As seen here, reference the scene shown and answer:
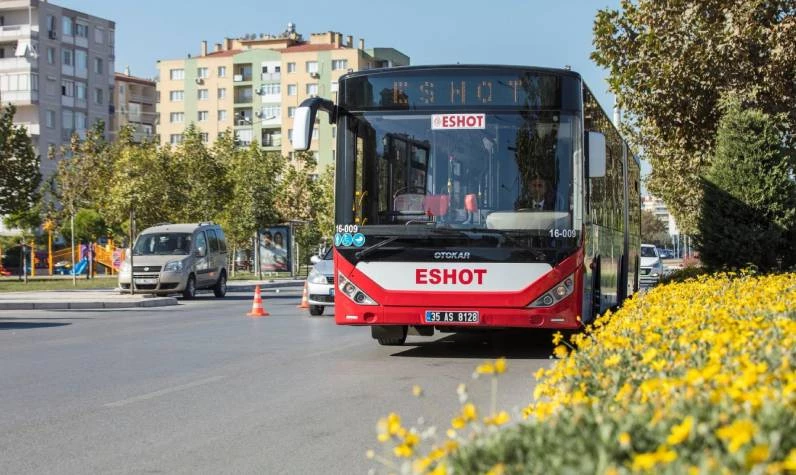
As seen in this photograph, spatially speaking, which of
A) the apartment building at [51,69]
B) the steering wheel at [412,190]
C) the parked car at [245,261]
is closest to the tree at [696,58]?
the steering wheel at [412,190]

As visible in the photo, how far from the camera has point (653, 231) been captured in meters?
178

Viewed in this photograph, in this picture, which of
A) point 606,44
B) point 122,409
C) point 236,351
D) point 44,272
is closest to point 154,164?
point 44,272

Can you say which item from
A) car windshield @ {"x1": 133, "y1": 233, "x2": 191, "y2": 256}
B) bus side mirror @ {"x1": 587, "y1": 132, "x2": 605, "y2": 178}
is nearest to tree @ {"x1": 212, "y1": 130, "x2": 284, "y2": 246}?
car windshield @ {"x1": 133, "y1": 233, "x2": 191, "y2": 256}

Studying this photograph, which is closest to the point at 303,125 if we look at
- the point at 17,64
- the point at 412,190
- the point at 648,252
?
the point at 412,190

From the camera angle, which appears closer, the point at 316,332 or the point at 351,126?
the point at 351,126

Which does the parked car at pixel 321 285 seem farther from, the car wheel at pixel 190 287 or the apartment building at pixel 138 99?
the apartment building at pixel 138 99

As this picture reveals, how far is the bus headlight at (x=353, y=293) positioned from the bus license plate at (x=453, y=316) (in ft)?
2.31

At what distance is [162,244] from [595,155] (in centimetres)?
2272

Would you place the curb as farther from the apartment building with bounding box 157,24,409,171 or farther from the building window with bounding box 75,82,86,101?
the apartment building with bounding box 157,24,409,171

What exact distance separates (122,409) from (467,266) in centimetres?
492

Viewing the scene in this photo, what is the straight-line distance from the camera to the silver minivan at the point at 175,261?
3334 centimetres

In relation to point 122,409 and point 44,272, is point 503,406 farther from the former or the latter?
point 44,272

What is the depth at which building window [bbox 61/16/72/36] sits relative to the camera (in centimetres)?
10099

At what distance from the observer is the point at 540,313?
13180mm
